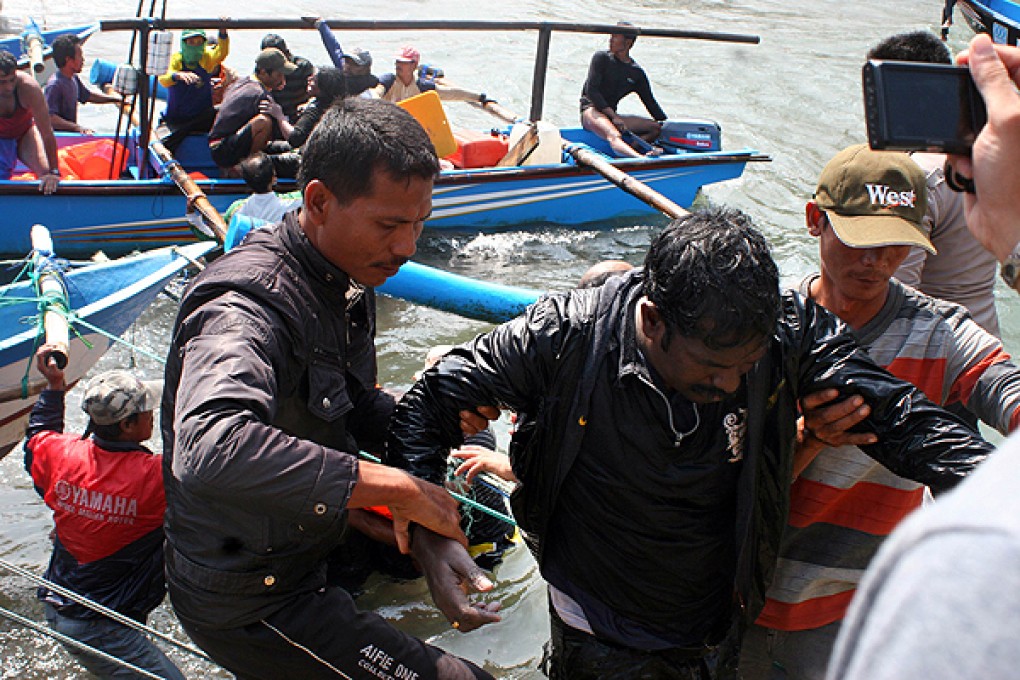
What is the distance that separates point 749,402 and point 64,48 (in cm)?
998

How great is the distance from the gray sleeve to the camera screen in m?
1.17

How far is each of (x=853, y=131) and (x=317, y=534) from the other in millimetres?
13719

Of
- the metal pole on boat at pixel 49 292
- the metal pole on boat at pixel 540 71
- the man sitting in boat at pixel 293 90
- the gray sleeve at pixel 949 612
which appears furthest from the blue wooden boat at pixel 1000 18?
the gray sleeve at pixel 949 612

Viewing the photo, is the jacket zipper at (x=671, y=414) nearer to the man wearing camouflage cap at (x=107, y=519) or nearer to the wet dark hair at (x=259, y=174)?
the man wearing camouflage cap at (x=107, y=519)

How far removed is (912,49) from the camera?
14.2ft

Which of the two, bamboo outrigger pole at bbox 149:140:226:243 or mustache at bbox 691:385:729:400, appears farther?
bamboo outrigger pole at bbox 149:140:226:243

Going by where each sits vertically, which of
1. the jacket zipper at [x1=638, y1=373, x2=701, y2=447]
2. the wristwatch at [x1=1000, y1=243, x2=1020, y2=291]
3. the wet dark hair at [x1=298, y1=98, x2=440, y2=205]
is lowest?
the jacket zipper at [x1=638, y1=373, x2=701, y2=447]

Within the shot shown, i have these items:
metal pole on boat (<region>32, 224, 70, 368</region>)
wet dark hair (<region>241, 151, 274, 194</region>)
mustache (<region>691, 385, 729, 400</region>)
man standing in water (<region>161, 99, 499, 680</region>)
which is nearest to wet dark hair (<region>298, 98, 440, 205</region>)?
man standing in water (<region>161, 99, 499, 680</region>)

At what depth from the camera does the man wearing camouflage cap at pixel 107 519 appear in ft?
11.6

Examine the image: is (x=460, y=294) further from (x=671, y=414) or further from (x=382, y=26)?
(x=382, y=26)

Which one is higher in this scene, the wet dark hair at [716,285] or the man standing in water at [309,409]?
the wet dark hair at [716,285]

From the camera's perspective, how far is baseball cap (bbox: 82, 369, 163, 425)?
352 centimetres

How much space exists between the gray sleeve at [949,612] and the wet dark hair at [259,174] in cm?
767

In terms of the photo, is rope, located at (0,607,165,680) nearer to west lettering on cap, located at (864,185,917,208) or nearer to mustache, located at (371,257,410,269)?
mustache, located at (371,257,410,269)
